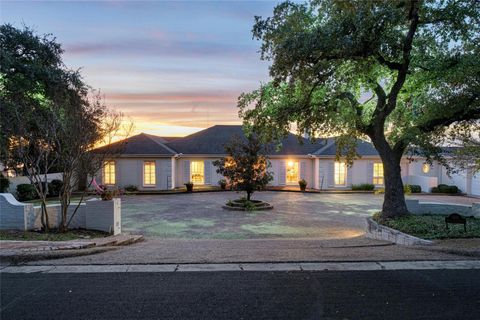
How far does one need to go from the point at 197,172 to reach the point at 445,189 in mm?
19047

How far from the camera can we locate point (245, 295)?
15.7 feet

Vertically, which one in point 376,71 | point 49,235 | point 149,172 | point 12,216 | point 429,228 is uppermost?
point 376,71

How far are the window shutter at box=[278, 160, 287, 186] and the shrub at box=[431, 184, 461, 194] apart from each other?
11159mm

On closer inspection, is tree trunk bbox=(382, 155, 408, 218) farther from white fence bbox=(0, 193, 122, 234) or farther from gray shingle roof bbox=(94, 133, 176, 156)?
gray shingle roof bbox=(94, 133, 176, 156)

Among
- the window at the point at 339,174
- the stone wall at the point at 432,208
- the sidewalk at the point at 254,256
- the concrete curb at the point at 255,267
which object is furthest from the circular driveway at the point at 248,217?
the concrete curb at the point at 255,267

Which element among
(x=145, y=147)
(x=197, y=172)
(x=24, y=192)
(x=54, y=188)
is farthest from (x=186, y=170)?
(x=24, y=192)

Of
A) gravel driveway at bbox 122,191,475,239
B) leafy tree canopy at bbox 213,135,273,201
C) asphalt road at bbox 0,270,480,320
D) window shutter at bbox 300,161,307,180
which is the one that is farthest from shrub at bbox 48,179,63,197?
asphalt road at bbox 0,270,480,320

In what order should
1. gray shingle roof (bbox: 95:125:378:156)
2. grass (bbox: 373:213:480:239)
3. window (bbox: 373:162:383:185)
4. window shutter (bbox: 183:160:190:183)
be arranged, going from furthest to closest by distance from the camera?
window shutter (bbox: 183:160:190:183) → window (bbox: 373:162:383:185) → gray shingle roof (bbox: 95:125:378:156) → grass (bbox: 373:213:480:239)

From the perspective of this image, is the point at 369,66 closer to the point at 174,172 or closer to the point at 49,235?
the point at 49,235

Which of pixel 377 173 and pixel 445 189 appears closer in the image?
pixel 445 189

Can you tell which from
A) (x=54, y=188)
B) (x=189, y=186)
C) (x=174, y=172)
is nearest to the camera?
(x=54, y=188)

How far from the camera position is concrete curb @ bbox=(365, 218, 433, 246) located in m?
8.98

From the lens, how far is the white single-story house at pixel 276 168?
92.5ft

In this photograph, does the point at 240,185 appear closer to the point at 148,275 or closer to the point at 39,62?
the point at 39,62
